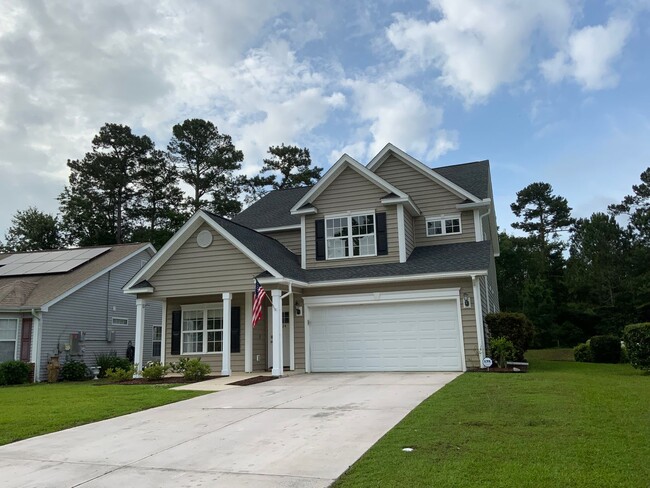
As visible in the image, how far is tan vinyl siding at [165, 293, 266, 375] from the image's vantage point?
17.2m

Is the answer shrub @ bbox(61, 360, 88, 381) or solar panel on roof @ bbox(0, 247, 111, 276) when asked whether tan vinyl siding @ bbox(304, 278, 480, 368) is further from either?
solar panel on roof @ bbox(0, 247, 111, 276)

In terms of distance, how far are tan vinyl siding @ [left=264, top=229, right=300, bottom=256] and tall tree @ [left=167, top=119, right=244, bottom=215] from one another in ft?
76.4

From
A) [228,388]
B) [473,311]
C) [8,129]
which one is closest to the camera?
[228,388]

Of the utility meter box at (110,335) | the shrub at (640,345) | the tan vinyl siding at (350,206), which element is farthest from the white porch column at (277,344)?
the utility meter box at (110,335)

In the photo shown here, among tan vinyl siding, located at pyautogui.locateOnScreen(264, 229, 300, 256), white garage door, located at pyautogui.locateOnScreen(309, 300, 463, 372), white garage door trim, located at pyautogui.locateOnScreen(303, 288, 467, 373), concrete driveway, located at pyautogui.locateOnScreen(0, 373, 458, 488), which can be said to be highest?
tan vinyl siding, located at pyautogui.locateOnScreen(264, 229, 300, 256)

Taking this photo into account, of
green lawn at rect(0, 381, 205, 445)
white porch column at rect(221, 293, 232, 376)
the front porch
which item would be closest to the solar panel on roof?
the front porch

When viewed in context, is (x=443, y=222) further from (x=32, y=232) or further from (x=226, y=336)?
(x=32, y=232)

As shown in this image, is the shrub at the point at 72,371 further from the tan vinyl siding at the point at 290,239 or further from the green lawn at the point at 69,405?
the tan vinyl siding at the point at 290,239

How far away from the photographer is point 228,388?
508 inches

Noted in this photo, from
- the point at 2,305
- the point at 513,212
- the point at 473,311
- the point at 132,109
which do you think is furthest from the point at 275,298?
the point at 513,212

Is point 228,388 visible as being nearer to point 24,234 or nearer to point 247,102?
point 247,102

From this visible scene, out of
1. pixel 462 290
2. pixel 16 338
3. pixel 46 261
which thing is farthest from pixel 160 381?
pixel 46 261

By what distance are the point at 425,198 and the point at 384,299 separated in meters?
4.83

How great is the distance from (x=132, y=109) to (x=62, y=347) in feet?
36.4
